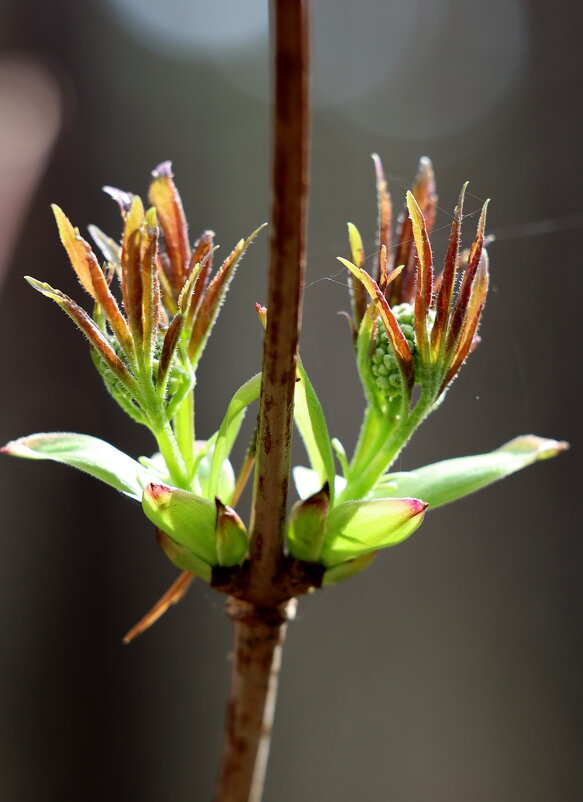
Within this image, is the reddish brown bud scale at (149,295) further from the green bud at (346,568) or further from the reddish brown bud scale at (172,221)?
the green bud at (346,568)

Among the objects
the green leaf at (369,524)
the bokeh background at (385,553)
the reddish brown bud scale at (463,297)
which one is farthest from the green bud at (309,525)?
the bokeh background at (385,553)

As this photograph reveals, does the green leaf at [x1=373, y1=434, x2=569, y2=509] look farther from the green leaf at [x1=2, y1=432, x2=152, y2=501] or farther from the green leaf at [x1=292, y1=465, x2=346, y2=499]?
the green leaf at [x1=2, y1=432, x2=152, y2=501]

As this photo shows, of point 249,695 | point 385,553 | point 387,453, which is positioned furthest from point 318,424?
point 385,553

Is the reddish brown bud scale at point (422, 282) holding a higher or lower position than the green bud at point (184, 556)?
higher

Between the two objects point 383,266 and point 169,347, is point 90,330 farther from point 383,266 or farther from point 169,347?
point 383,266


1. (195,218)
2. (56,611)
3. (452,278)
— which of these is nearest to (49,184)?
(195,218)

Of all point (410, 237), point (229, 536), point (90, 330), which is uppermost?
point (410, 237)

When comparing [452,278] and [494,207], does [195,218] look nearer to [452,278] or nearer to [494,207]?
[494,207]

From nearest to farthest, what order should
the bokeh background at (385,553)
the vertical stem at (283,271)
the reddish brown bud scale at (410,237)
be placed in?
the vertical stem at (283,271) < the reddish brown bud scale at (410,237) < the bokeh background at (385,553)
